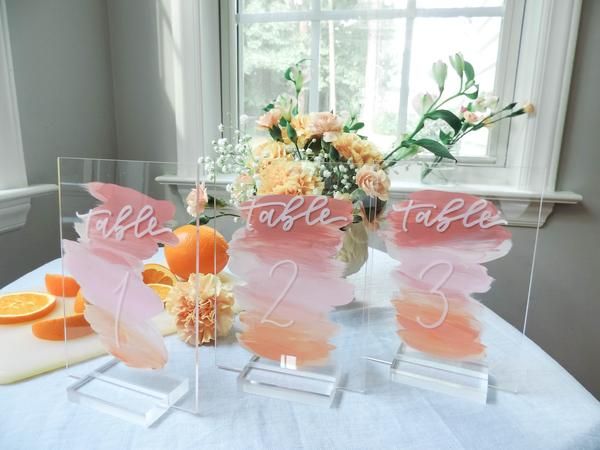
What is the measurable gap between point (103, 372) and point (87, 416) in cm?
9

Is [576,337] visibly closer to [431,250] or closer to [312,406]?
[431,250]

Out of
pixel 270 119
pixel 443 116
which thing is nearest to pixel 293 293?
pixel 270 119

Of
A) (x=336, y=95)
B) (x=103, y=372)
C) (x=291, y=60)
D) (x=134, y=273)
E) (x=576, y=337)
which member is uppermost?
(x=291, y=60)

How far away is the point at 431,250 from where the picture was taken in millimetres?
573

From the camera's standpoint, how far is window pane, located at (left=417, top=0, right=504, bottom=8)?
56.7 inches

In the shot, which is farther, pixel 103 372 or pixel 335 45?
pixel 335 45

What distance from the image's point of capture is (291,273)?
0.56 meters

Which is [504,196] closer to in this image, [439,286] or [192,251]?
[439,286]

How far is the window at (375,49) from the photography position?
1.46 meters

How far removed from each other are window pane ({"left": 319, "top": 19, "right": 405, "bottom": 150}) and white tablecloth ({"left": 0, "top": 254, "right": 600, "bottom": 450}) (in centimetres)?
121

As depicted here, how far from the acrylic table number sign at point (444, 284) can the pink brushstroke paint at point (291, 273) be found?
10cm

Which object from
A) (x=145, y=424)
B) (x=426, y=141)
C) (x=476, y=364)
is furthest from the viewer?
(x=426, y=141)

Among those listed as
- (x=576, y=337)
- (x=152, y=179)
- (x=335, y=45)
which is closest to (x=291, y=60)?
(x=335, y=45)

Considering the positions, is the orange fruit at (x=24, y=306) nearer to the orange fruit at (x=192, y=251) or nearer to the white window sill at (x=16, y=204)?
the orange fruit at (x=192, y=251)
